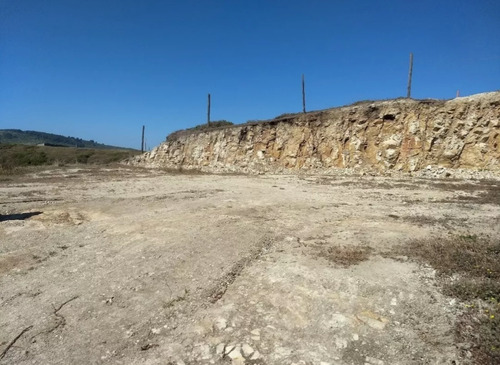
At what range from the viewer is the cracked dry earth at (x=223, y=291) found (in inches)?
134

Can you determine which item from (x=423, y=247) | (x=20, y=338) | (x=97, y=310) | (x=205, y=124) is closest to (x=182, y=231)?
(x=97, y=310)

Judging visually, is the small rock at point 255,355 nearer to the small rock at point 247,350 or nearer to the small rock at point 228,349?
the small rock at point 247,350

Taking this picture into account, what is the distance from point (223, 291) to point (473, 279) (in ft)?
11.8

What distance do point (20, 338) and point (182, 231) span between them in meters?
4.20

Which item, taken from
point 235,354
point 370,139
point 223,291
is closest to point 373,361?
point 235,354

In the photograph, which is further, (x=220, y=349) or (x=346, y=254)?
(x=346, y=254)

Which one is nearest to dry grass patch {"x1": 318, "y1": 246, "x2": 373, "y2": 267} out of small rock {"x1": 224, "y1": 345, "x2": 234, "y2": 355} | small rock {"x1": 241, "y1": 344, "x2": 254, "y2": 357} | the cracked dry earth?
the cracked dry earth

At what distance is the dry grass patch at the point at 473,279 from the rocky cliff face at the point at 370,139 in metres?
16.3

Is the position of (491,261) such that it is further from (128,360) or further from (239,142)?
(239,142)

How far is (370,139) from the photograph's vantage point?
952 inches

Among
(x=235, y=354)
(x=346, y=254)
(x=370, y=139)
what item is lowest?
(x=235, y=354)

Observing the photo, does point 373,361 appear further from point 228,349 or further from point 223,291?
point 223,291

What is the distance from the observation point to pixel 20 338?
142 inches

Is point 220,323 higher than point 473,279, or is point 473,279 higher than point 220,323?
point 473,279
